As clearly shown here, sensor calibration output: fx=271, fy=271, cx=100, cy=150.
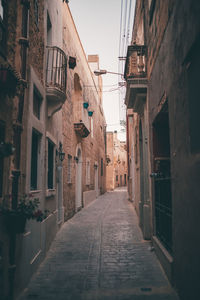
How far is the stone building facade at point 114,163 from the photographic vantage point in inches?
1523

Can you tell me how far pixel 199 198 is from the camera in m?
3.04

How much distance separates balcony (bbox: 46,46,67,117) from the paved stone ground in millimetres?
3665

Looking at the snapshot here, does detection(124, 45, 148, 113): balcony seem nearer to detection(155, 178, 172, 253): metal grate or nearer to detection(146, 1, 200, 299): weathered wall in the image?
detection(146, 1, 200, 299): weathered wall

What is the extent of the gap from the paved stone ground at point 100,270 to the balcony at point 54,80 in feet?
12.0

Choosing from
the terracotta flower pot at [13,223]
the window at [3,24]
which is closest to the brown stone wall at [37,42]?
the window at [3,24]

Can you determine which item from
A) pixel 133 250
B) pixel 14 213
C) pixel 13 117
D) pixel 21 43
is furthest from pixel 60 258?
pixel 21 43

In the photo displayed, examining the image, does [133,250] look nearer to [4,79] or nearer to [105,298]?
[105,298]

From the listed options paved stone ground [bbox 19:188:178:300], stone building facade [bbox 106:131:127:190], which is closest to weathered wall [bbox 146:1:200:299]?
paved stone ground [bbox 19:188:178:300]

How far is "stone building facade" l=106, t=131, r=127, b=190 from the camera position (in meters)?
38.7

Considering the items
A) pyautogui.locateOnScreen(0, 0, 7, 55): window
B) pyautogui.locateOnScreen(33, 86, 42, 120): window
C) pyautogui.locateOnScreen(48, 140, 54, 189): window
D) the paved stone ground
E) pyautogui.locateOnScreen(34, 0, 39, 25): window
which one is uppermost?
pyautogui.locateOnScreen(34, 0, 39, 25): window

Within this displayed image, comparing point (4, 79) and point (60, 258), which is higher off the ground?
point (4, 79)

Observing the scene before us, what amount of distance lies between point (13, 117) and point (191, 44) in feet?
8.91

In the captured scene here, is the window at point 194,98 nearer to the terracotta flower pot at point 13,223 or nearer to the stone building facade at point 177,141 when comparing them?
the stone building facade at point 177,141

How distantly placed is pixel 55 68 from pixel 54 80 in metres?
0.44
